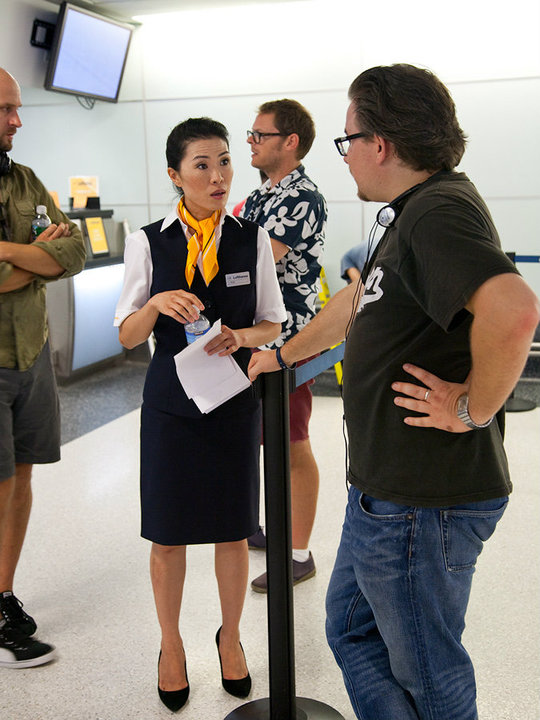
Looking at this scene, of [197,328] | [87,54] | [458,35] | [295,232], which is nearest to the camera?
Answer: [197,328]

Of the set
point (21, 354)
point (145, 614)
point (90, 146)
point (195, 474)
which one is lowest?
point (145, 614)

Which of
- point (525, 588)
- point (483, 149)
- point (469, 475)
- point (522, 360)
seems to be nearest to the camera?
point (522, 360)

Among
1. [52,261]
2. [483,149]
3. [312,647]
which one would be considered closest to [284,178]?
[52,261]

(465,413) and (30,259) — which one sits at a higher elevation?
(30,259)

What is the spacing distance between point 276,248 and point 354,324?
1203 mm

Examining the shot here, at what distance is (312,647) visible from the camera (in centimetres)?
242

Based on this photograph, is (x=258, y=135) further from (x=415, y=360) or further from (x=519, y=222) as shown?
(x=519, y=222)

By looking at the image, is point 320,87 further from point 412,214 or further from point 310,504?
point 412,214

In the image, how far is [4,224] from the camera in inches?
90.8

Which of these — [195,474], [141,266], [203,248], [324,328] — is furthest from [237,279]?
[195,474]

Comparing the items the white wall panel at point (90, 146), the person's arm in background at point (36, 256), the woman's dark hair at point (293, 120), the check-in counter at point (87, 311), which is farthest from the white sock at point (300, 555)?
the white wall panel at point (90, 146)

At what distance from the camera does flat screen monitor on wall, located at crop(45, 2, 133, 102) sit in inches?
228

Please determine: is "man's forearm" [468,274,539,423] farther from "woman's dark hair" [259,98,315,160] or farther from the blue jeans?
"woman's dark hair" [259,98,315,160]

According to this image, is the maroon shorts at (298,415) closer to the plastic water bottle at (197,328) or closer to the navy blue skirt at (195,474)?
the navy blue skirt at (195,474)
